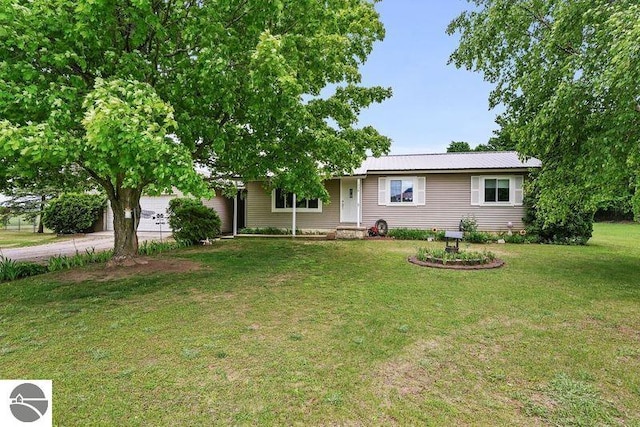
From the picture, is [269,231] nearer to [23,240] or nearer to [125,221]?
[125,221]

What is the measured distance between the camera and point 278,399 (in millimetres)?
2877

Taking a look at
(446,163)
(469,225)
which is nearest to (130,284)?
(469,225)

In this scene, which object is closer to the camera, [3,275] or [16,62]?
[16,62]

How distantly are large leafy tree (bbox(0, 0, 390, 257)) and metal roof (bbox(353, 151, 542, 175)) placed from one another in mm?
6191

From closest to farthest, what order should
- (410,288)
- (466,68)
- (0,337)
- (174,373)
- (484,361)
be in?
1. (174,373)
2. (484,361)
3. (0,337)
4. (410,288)
5. (466,68)

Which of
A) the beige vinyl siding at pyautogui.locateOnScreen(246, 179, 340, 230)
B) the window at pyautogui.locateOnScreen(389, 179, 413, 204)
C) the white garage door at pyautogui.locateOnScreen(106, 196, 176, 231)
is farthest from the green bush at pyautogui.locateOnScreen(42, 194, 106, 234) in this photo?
the window at pyautogui.locateOnScreen(389, 179, 413, 204)

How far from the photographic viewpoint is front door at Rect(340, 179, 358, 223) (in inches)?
637

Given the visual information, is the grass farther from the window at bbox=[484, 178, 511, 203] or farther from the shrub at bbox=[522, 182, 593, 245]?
the shrub at bbox=[522, 182, 593, 245]

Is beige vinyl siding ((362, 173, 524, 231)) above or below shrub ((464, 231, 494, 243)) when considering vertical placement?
above

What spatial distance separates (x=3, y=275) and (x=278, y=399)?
801 centimetres

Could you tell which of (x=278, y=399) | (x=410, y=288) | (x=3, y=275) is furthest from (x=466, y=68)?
(x=3, y=275)

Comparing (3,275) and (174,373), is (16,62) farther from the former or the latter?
(174,373)

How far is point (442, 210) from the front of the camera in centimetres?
1554

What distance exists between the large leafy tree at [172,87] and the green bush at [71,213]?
1216cm
